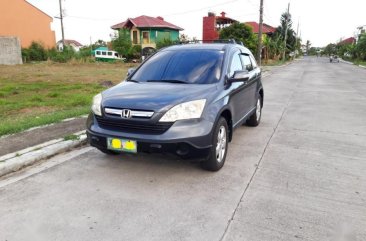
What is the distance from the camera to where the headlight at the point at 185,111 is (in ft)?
12.5

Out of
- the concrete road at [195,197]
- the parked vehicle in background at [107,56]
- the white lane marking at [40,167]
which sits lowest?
the concrete road at [195,197]

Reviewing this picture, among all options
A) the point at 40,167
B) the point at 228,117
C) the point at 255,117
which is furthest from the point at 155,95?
the point at 255,117

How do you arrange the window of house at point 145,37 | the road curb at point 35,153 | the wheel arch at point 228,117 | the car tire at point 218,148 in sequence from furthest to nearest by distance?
1. the window of house at point 145,37
2. the wheel arch at point 228,117
3. the road curb at point 35,153
4. the car tire at point 218,148

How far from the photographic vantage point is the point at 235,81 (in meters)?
4.79

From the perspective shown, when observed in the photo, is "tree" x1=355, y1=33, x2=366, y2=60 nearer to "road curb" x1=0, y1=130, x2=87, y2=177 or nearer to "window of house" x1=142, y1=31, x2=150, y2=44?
"window of house" x1=142, y1=31, x2=150, y2=44

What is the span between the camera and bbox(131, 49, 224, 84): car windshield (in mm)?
4725

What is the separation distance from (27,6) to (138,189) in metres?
41.4

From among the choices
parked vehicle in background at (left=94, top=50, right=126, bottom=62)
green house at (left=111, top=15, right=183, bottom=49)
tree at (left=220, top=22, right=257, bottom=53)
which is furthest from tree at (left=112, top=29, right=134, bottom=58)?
tree at (left=220, top=22, right=257, bottom=53)

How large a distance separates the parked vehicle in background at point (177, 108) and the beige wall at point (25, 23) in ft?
119

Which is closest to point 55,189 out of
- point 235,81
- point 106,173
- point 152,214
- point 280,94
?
point 106,173

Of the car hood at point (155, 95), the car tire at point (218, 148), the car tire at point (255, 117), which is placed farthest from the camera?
the car tire at point (255, 117)

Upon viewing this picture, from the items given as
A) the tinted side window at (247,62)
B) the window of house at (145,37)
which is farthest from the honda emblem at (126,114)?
the window of house at (145,37)

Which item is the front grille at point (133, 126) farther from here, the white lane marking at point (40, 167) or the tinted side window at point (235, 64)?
the tinted side window at point (235, 64)

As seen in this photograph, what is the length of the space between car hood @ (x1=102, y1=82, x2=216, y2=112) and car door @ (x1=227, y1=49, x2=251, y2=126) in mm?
603
